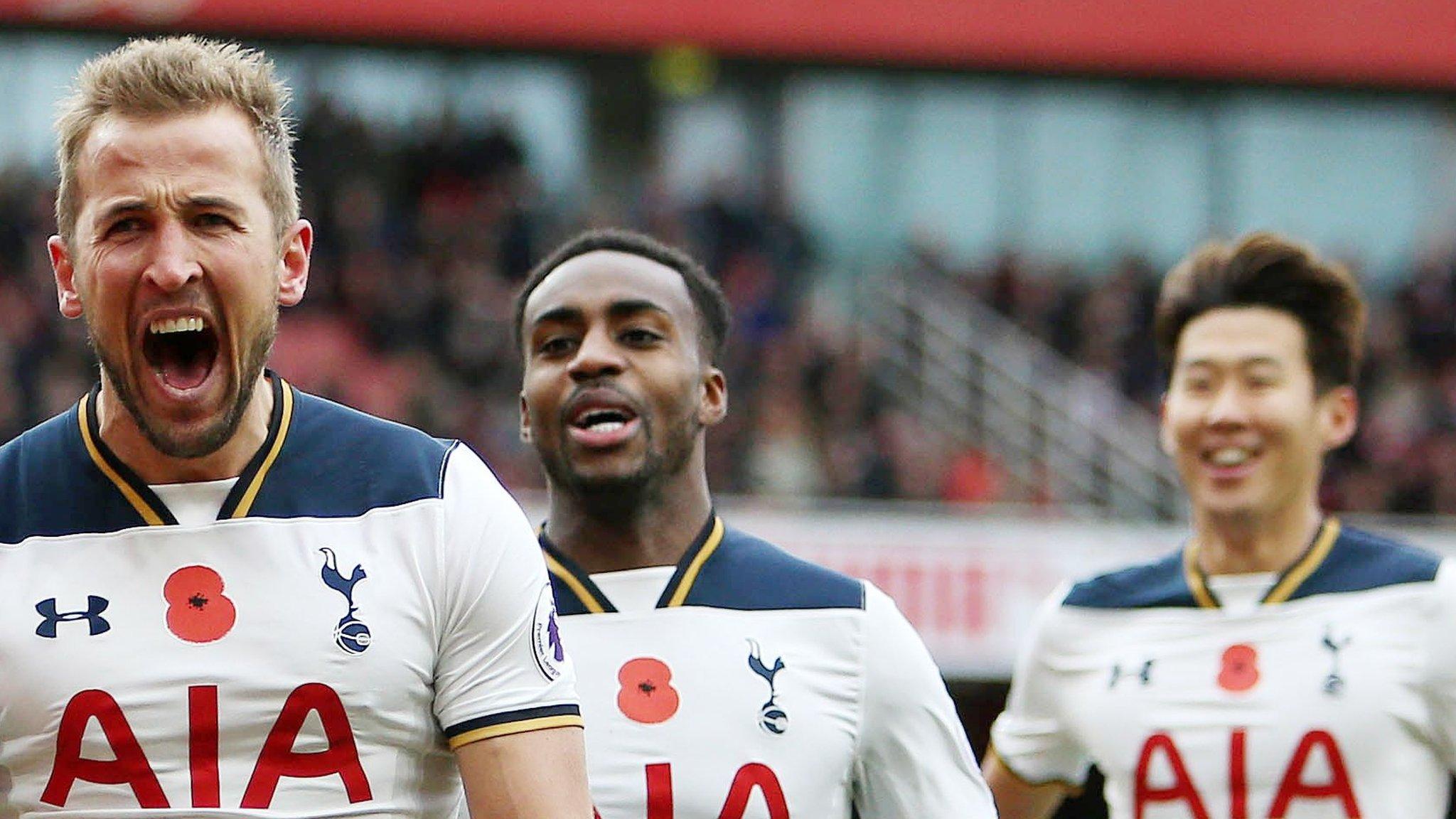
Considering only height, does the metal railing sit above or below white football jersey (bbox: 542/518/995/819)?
above

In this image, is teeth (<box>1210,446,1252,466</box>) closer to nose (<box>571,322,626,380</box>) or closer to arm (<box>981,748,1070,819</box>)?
arm (<box>981,748,1070,819</box>)

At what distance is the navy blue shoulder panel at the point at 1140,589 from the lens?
16.3ft

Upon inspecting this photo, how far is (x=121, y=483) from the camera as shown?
3158 millimetres

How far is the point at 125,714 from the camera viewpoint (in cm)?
299

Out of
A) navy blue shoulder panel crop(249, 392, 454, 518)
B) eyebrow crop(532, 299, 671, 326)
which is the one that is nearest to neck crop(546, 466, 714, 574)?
eyebrow crop(532, 299, 671, 326)

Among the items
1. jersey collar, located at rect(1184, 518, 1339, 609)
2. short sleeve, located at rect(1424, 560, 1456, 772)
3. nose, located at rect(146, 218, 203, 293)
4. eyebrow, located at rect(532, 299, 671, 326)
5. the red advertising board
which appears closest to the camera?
nose, located at rect(146, 218, 203, 293)

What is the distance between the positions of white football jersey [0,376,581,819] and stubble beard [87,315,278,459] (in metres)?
0.08

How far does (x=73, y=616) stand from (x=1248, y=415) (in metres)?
2.72

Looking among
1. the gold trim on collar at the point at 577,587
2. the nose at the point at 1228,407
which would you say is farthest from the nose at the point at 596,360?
Result: the nose at the point at 1228,407

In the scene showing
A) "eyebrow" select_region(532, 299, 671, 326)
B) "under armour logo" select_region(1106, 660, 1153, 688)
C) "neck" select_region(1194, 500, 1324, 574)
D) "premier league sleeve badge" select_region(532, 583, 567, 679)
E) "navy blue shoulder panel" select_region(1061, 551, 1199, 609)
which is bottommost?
"under armour logo" select_region(1106, 660, 1153, 688)

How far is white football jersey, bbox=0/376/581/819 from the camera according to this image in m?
2.99

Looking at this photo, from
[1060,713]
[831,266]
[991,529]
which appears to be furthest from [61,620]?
[831,266]

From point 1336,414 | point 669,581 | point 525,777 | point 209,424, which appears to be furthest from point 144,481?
point 1336,414

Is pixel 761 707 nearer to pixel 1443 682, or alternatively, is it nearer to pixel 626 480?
pixel 626 480
